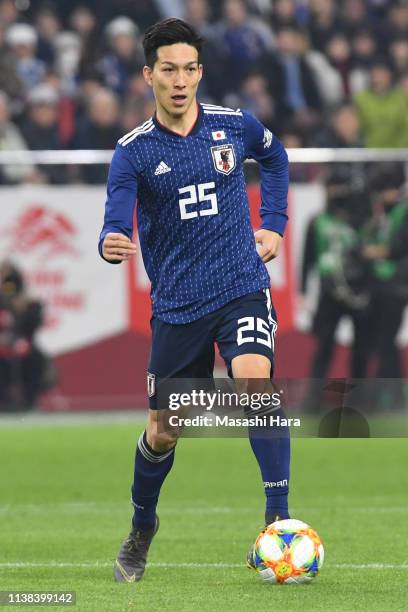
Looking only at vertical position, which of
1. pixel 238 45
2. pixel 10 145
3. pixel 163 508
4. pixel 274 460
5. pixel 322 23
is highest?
pixel 322 23

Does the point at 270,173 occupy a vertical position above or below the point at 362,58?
below

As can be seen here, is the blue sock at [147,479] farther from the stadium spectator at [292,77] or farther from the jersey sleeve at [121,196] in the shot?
the stadium spectator at [292,77]

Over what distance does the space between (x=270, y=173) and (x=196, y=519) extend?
119 inches

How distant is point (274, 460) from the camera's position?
6.59 m

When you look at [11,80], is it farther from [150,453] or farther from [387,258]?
[150,453]

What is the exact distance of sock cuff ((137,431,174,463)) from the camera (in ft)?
22.3

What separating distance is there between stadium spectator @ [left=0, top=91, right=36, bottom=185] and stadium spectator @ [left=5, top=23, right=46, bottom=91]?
0.45m

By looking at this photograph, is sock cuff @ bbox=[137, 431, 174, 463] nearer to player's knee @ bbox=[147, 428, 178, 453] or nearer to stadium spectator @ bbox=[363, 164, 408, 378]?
player's knee @ bbox=[147, 428, 178, 453]

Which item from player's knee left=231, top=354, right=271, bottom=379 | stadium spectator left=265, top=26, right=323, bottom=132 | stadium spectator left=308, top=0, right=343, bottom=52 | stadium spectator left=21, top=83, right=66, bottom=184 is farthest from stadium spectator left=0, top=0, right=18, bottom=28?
player's knee left=231, top=354, right=271, bottom=379

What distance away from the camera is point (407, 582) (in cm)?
657

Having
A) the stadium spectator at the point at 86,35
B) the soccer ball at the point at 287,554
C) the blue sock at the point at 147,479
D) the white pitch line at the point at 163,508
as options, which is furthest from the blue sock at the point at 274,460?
the stadium spectator at the point at 86,35

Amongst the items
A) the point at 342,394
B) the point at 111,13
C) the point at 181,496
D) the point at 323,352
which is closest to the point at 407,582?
the point at 342,394

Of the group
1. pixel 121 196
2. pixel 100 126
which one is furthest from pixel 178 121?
pixel 100 126

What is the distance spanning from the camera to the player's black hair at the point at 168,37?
666 centimetres
